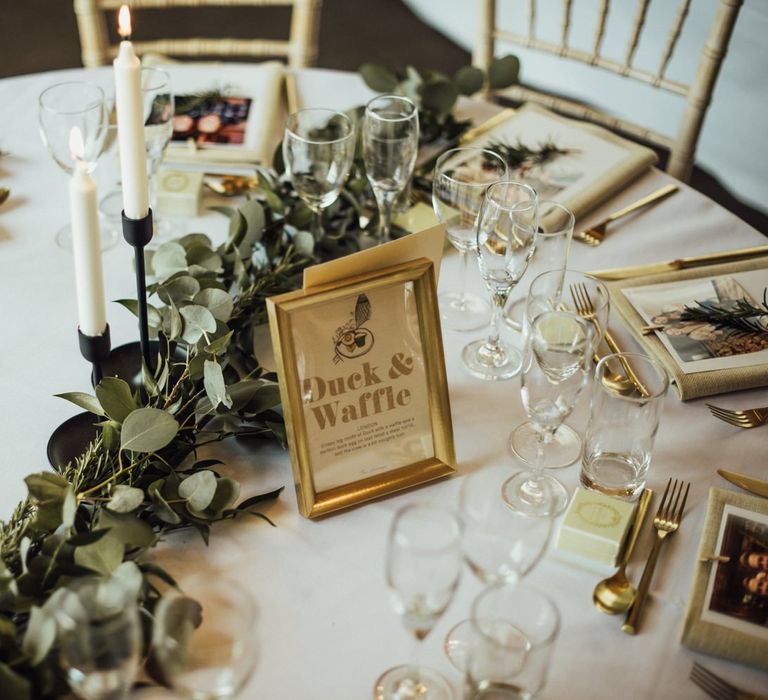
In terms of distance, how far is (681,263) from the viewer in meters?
1.43

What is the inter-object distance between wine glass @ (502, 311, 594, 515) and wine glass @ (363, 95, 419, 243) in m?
0.43

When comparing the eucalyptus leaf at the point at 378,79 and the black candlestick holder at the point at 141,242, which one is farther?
the eucalyptus leaf at the point at 378,79

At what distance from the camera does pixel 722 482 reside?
1105mm

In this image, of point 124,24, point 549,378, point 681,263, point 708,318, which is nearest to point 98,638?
point 549,378

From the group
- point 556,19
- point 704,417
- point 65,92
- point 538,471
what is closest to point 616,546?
point 538,471

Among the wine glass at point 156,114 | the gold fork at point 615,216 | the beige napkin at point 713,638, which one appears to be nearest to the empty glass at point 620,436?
the beige napkin at point 713,638

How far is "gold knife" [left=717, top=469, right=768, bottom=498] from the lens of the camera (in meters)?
1.08

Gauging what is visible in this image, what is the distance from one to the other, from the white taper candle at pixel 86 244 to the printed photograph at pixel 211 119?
0.72m

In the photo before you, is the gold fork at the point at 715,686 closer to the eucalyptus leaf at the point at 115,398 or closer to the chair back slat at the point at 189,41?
the eucalyptus leaf at the point at 115,398

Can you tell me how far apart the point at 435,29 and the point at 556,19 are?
Answer: 83cm

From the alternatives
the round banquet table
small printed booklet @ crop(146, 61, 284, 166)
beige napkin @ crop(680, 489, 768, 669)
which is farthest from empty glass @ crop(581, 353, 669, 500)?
small printed booklet @ crop(146, 61, 284, 166)

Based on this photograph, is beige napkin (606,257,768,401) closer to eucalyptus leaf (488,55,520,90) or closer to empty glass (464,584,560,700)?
empty glass (464,584,560,700)

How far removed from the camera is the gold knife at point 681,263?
55.6 inches

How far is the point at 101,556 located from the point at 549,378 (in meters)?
0.51
